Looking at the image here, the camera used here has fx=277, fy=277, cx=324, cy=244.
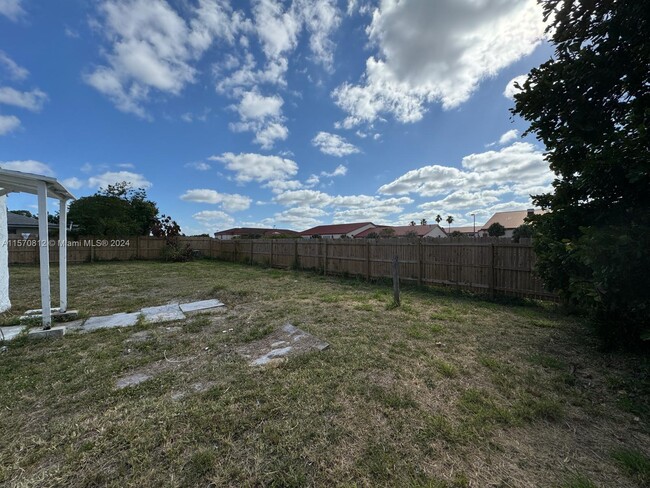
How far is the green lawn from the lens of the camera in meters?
1.55

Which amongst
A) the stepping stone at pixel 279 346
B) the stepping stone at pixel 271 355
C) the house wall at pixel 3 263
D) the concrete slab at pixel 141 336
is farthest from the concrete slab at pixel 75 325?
the stepping stone at pixel 271 355

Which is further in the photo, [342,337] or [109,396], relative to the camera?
[342,337]

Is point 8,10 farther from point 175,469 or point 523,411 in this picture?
point 523,411

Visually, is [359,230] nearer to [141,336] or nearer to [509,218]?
[509,218]

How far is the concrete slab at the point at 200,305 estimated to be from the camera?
5.46 meters

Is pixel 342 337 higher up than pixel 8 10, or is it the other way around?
pixel 8 10

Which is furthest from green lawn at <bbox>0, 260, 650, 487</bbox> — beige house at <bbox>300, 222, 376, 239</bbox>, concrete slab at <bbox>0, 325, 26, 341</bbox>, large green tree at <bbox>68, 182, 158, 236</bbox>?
beige house at <bbox>300, 222, 376, 239</bbox>

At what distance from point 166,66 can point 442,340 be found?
8929mm

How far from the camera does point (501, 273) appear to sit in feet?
21.3

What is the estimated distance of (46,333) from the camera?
3.88m

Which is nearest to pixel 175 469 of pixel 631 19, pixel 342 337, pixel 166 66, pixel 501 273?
pixel 342 337

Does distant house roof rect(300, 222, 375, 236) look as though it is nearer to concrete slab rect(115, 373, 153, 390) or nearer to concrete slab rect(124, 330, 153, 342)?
concrete slab rect(124, 330, 153, 342)

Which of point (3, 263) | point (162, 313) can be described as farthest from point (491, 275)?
point (3, 263)

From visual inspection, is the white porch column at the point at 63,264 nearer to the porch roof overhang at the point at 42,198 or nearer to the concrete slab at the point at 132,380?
the porch roof overhang at the point at 42,198
